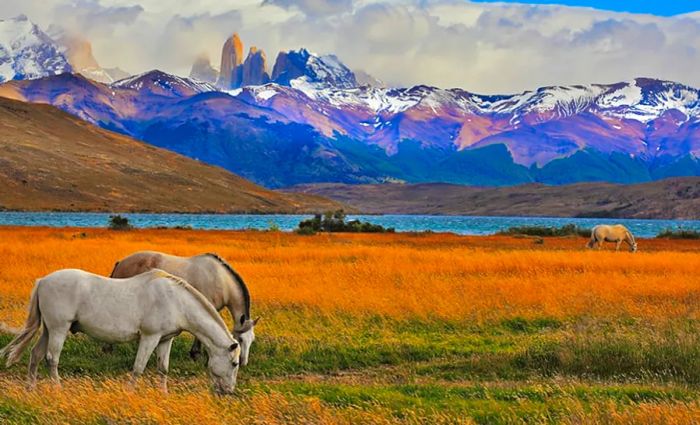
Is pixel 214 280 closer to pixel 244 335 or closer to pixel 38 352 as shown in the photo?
pixel 244 335

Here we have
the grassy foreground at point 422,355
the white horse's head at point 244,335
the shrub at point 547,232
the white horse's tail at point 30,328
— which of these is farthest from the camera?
the shrub at point 547,232

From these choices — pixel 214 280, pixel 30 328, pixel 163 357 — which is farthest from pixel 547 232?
pixel 30 328

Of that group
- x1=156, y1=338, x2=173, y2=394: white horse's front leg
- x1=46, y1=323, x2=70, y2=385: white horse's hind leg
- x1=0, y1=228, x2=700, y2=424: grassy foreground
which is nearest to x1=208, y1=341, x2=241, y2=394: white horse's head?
x1=0, y1=228, x2=700, y2=424: grassy foreground

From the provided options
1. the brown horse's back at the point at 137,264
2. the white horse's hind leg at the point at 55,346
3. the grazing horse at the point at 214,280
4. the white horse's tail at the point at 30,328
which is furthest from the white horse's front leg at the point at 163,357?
the brown horse's back at the point at 137,264

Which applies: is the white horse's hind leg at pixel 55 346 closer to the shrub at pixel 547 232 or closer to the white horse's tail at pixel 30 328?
the white horse's tail at pixel 30 328

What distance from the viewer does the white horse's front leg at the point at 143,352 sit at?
1192 cm

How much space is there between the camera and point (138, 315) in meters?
12.1

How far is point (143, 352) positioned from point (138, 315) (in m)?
0.58

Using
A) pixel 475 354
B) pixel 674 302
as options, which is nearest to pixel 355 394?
pixel 475 354

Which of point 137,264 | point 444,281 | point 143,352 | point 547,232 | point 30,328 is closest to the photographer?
point 143,352

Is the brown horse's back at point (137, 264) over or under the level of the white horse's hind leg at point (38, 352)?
over

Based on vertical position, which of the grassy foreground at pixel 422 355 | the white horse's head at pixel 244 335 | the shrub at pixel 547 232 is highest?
the shrub at pixel 547 232

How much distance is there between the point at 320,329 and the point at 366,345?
218 cm

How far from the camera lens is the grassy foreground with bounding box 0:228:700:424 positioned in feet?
35.2
